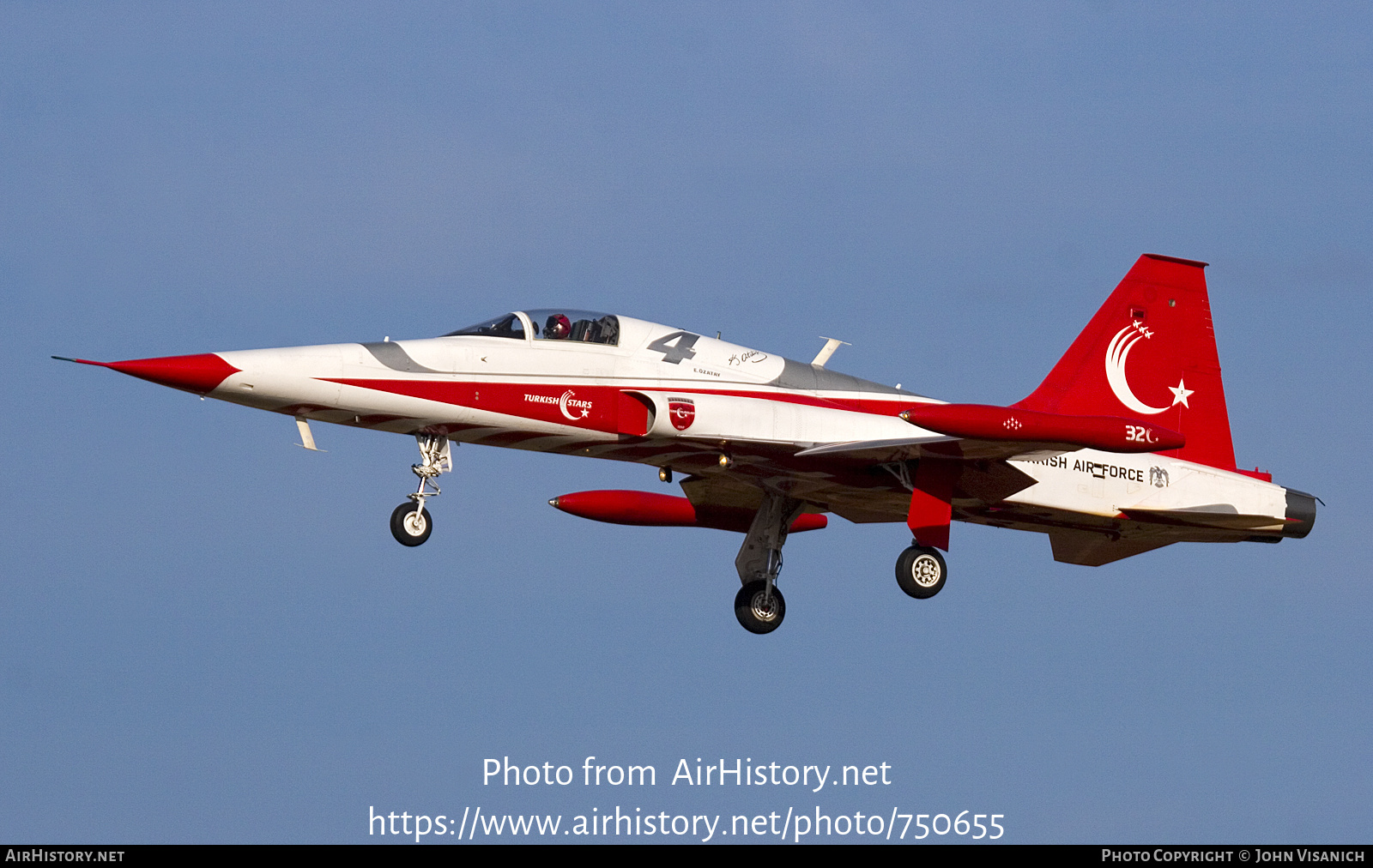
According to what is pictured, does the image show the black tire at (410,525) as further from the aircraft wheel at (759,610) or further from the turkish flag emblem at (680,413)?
the aircraft wheel at (759,610)

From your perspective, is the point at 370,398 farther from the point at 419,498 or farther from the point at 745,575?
the point at 745,575

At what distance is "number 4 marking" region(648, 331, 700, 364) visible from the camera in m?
24.4

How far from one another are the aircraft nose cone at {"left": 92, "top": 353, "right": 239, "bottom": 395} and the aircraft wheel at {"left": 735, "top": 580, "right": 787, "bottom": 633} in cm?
823

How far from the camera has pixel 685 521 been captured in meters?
27.9

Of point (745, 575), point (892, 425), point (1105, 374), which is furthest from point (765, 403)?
point (1105, 374)

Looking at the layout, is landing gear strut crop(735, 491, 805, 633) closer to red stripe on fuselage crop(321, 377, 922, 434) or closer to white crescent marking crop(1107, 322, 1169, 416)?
red stripe on fuselage crop(321, 377, 922, 434)

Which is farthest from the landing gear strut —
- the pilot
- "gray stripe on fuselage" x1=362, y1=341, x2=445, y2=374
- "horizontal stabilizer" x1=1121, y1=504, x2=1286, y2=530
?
"gray stripe on fuselage" x1=362, y1=341, x2=445, y2=374

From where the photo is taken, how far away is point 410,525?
22891 millimetres

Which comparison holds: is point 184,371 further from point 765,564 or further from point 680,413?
point 765,564

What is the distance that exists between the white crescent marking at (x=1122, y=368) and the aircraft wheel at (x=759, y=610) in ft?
19.0

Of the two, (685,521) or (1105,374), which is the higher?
(1105,374)

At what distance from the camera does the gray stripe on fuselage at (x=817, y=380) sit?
81.8 ft

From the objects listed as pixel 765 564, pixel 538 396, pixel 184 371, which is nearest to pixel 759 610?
pixel 765 564

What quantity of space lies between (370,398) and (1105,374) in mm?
10781
